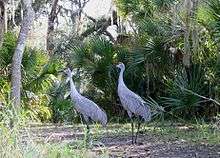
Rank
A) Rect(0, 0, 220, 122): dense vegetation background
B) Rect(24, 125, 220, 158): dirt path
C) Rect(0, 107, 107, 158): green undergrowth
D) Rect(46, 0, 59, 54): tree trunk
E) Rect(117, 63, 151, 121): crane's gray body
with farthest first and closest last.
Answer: Rect(46, 0, 59, 54): tree trunk → Rect(0, 0, 220, 122): dense vegetation background → Rect(117, 63, 151, 121): crane's gray body → Rect(24, 125, 220, 158): dirt path → Rect(0, 107, 107, 158): green undergrowth

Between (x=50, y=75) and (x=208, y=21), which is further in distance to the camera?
(x=50, y=75)

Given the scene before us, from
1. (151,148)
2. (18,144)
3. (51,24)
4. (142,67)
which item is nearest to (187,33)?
(142,67)

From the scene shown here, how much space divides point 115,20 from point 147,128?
39.0 ft

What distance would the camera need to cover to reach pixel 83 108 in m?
11.2

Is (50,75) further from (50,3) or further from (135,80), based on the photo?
(50,3)

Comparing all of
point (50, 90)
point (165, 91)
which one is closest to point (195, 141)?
point (165, 91)

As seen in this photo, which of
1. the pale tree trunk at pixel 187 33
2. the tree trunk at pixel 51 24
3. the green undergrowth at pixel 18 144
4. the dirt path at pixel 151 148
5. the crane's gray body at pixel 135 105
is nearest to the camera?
the green undergrowth at pixel 18 144

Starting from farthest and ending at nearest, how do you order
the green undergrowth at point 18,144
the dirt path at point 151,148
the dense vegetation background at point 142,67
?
the dense vegetation background at point 142,67 → the dirt path at point 151,148 → the green undergrowth at point 18,144

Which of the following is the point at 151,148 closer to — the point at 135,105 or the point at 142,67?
the point at 135,105

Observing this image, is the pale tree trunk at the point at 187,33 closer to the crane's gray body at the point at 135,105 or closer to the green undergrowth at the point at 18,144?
the crane's gray body at the point at 135,105

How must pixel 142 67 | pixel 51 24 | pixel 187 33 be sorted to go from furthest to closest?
pixel 51 24 < pixel 142 67 < pixel 187 33

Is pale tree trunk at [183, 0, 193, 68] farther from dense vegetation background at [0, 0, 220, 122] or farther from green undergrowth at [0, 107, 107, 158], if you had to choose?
green undergrowth at [0, 107, 107, 158]

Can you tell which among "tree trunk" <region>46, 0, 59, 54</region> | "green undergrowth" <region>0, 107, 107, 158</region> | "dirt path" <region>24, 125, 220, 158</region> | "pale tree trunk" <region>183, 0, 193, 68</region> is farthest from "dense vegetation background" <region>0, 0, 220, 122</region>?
"tree trunk" <region>46, 0, 59, 54</region>

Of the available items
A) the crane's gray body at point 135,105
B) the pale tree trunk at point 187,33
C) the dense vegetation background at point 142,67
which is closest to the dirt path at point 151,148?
the crane's gray body at point 135,105
